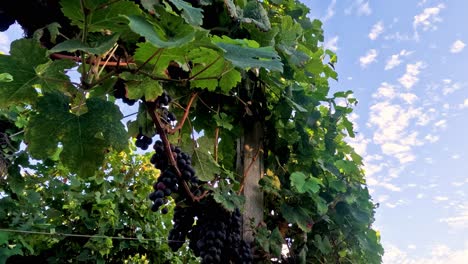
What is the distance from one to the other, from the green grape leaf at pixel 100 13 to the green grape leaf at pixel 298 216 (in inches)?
49.9

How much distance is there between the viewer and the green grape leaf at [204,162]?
160cm

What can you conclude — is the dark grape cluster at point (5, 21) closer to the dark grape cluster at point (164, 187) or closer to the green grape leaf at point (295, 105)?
the dark grape cluster at point (164, 187)

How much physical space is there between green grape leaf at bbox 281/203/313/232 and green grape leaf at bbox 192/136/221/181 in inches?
16.9

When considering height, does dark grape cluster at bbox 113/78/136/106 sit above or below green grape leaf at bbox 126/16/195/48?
below

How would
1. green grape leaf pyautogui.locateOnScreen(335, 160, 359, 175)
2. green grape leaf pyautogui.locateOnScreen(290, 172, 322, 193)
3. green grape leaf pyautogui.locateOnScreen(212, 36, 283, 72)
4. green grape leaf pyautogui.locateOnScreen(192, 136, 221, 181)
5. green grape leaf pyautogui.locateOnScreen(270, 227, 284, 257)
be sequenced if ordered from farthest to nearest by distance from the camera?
green grape leaf pyautogui.locateOnScreen(335, 160, 359, 175) → green grape leaf pyautogui.locateOnScreen(290, 172, 322, 193) → green grape leaf pyautogui.locateOnScreen(270, 227, 284, 257) → green grape leaf pyautogui.locateOnScreen(192, 136, 221, 181) → green grape leaf pyautogui.locateOnScreen(212, 36, 283, 72)

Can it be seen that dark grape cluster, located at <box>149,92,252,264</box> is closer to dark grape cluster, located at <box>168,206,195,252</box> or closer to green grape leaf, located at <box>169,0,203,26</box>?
dark grape cluster, located at <box>168,206,195,252</box>

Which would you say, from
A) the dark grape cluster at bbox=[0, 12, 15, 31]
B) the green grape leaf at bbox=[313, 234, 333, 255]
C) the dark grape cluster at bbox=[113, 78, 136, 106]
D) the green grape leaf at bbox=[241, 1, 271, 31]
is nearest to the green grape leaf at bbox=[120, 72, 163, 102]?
the dark grape cluster at bbox=[113, 78, 136, 106]

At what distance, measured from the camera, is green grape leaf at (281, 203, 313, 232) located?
Answer: 186 centimetres

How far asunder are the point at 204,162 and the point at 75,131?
70 cm

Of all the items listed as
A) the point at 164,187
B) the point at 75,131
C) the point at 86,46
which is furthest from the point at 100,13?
the point at 164,187

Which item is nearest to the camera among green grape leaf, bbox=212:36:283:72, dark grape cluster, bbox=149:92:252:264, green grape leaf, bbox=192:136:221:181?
green grape leaf, bbox=212:36:283:72

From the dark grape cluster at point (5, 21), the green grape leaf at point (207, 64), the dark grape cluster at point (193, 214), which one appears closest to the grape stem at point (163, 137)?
the dark grape cluster at point (193, 214)

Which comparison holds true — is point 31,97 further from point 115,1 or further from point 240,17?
point 240,17

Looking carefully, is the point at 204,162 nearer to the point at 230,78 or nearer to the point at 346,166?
the point at 230,78
